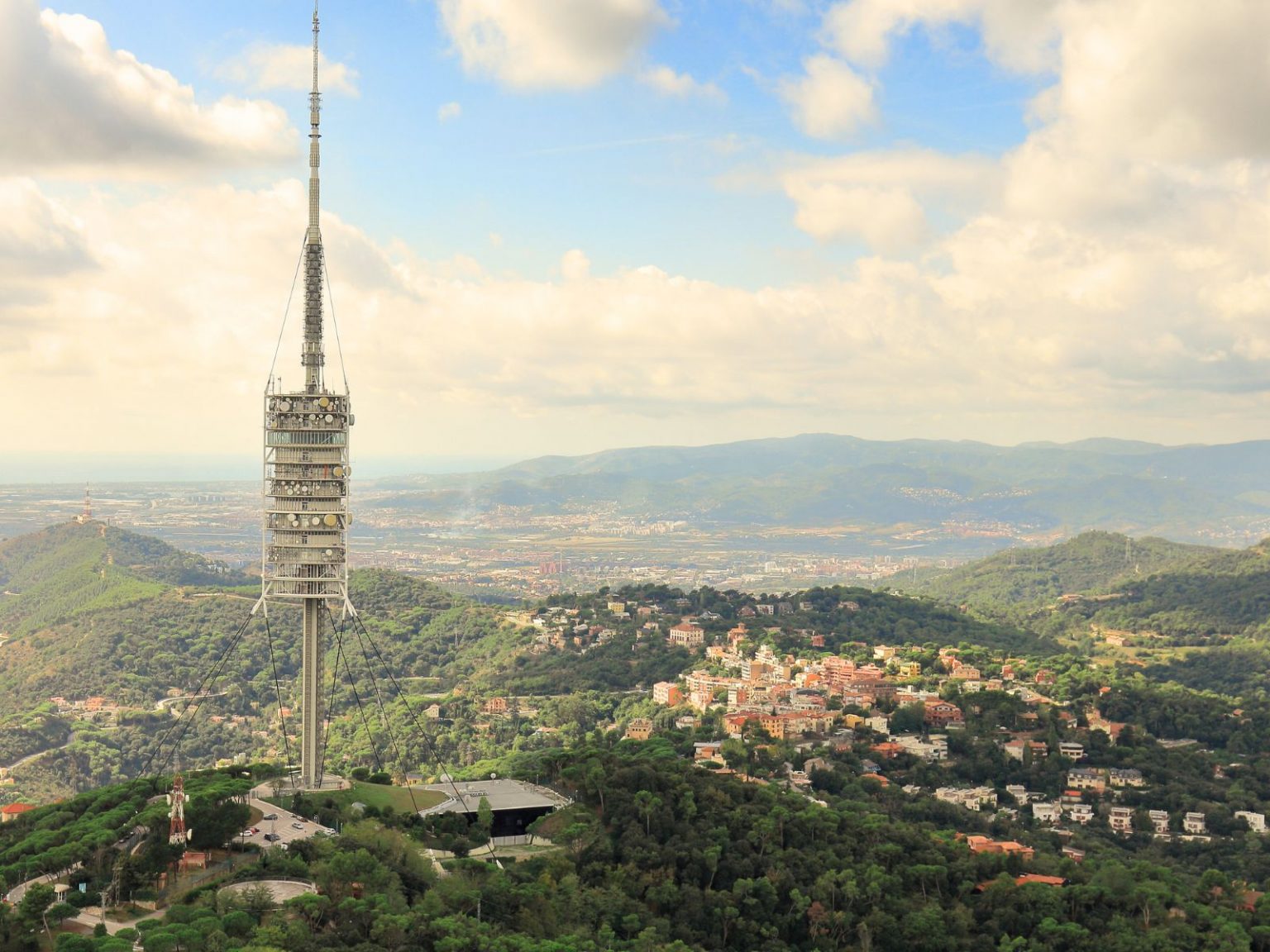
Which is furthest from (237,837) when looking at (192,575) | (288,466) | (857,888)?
(192,575)

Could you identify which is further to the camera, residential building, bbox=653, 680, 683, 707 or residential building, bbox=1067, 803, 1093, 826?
residential building, bbox=653, 680, 683, 707

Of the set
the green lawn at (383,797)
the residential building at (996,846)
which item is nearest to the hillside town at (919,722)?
the residential building at (996,846)

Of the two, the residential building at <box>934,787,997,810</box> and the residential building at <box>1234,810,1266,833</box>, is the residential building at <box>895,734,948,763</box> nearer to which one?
the residential building at <box>934,787,997,810</box>

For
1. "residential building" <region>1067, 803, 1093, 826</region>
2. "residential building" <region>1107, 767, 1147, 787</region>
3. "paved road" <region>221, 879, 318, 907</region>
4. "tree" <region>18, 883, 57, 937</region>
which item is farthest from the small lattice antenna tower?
"residential building" <region>1107, 767, 1147, 787</region>

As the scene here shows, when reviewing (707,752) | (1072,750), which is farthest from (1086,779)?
(707,752)

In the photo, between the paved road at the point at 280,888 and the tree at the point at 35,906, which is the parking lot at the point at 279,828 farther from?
the tree at the point at 35,906

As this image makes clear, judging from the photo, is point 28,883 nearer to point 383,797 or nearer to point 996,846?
point 383,797
